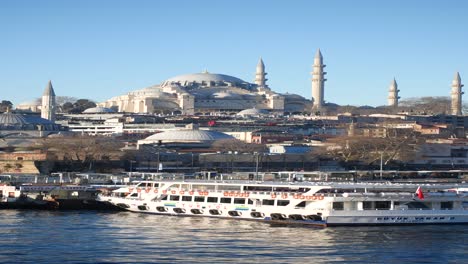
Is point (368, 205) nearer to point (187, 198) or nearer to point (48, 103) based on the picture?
point (187, 198)

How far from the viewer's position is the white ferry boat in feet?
157

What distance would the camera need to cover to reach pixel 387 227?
Result: 47344mm

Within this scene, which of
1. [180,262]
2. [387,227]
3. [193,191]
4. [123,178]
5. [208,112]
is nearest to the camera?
[180,262]

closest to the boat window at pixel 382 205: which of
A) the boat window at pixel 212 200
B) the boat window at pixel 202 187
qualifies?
the boat window at pixel 212 200

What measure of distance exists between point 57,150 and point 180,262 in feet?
168

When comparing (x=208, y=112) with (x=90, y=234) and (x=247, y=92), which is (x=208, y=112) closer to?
(x=247, y=92)

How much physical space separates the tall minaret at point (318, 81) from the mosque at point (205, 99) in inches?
62.6

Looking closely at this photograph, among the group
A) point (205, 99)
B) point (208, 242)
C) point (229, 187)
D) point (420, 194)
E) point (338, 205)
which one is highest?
point (205, 99)

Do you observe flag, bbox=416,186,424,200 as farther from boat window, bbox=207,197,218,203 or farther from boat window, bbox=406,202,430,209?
boat window, bbox=207,197,218,203

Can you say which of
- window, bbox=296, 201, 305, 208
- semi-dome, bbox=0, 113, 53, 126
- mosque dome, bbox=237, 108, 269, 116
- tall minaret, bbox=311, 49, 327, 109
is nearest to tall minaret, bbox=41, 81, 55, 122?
semi-dome, bbox=0, 113, 53, 126

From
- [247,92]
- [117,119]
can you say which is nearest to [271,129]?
[117,119]

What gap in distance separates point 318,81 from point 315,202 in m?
146

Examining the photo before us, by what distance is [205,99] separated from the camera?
618 ft

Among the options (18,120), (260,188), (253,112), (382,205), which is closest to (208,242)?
(260,188)
